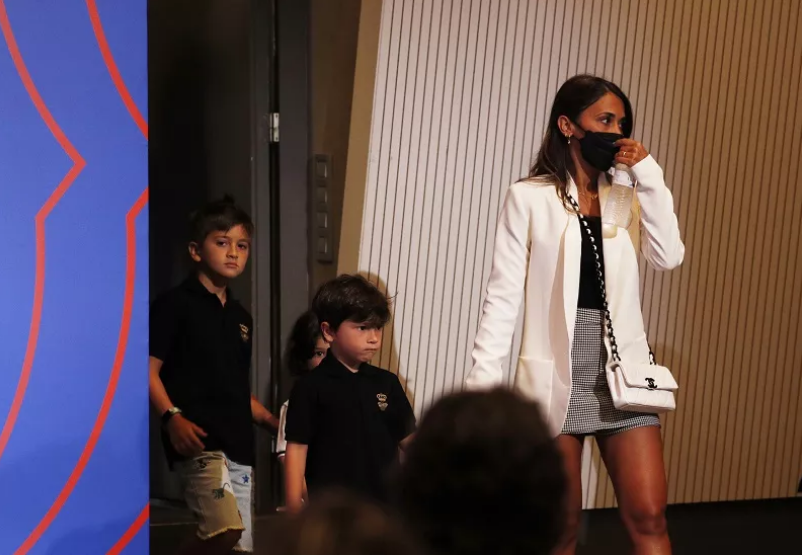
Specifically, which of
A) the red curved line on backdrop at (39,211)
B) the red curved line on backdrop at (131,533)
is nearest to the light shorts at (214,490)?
the red curved line on backdrop at (131,533)

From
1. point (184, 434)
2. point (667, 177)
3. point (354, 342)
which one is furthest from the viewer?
point (667, 177)

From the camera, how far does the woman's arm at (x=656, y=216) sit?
2719mm

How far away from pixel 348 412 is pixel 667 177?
7.22 ft

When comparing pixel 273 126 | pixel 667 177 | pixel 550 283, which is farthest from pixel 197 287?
pixel 667 177

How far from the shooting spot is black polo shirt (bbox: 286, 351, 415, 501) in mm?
2852

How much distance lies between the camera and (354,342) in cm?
296

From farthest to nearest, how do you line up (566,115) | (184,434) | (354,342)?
(184,434), (354,342), (566,115)

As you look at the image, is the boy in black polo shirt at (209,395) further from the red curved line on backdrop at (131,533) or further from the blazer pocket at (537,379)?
the blazer pocket at (537,379)

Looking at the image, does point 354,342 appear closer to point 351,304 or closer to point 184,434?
point 351,304

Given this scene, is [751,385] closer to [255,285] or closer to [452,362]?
[452,362]

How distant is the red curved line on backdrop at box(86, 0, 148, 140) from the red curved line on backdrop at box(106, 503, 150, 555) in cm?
81

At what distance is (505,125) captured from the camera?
4.36 metres

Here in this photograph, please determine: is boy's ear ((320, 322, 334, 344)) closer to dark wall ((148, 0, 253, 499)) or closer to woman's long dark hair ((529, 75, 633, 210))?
woman's long dark hair ((529, 75, 633, 210))

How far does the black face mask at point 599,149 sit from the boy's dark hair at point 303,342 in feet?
3.80
